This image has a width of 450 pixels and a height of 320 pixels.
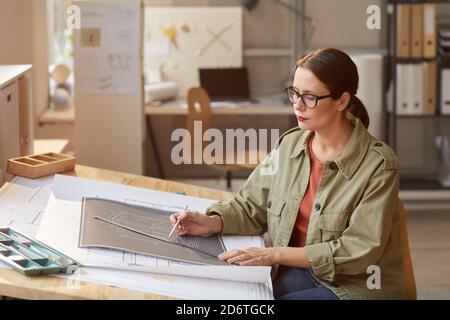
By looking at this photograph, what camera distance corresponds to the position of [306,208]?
7.18 ft

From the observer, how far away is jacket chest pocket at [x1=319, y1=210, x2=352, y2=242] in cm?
207

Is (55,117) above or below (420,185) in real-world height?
above

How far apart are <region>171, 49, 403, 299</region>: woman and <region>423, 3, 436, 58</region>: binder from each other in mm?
3321

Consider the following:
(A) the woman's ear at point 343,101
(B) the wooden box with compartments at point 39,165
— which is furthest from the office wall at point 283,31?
(A) the woman's ear at point 343,101

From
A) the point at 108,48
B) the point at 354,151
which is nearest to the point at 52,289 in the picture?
the point at 354,151

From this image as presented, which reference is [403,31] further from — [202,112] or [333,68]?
[333,68]

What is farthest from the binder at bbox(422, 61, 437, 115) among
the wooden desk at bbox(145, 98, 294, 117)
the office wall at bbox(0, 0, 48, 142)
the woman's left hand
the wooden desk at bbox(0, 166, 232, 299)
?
the wooden desk at bbox(0, 166, 232, 299)

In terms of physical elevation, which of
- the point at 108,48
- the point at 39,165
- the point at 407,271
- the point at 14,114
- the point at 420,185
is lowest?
the point at 420,185

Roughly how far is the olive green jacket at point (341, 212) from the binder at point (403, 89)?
3.29 m

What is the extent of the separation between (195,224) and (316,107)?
412mm

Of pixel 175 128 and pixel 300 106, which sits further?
pixel 175 128

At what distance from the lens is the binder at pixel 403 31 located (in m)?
5.38

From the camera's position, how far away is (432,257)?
180 inches

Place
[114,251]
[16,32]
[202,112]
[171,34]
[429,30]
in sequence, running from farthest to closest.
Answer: [171,34] → [429,30] → [202,112] → [16,32] → [114,251]
